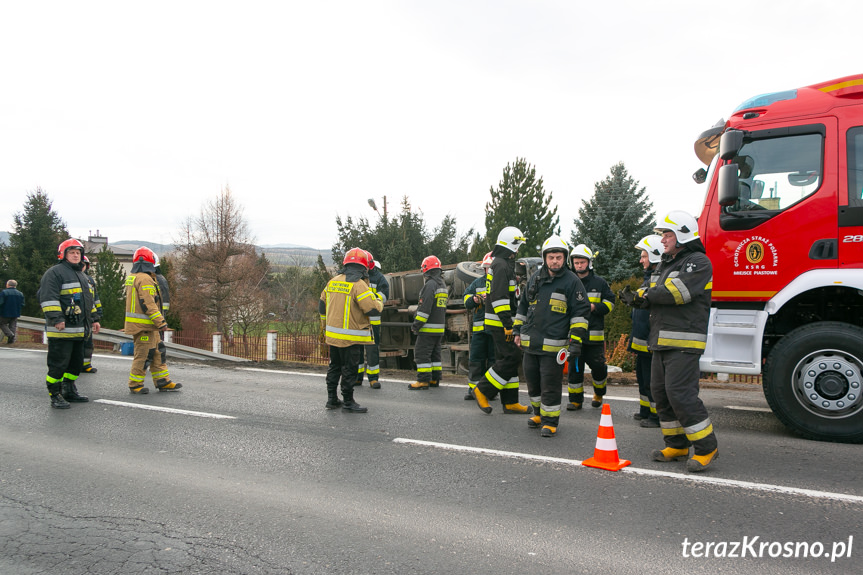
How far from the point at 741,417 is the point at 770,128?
325cm

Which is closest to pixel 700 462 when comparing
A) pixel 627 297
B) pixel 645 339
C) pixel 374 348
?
pixel 627 297

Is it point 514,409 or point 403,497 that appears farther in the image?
point 514,409

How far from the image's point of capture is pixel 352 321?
288 inches

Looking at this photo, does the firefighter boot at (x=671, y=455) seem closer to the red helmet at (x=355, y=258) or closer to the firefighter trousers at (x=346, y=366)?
the firefighter trousers at (x=346, y=366)

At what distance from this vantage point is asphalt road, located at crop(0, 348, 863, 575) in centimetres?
346

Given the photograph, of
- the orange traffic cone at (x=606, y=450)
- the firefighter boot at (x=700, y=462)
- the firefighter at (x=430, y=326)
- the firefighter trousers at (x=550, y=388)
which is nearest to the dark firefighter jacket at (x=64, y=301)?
the firefighter at (x=430, y=326)

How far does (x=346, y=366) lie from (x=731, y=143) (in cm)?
494

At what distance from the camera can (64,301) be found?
7.77 metres

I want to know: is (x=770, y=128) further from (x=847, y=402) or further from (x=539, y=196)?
(x=539, y=196)

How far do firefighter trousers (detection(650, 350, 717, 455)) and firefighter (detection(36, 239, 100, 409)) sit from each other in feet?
23.2

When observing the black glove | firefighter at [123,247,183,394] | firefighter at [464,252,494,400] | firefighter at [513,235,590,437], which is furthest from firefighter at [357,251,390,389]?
the black glove

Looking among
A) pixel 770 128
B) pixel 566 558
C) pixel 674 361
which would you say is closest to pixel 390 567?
pixel 566 558

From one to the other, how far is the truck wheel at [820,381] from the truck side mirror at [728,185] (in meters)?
1.47

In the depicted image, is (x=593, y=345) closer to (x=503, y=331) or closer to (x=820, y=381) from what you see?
A: (x=503, y=331)
